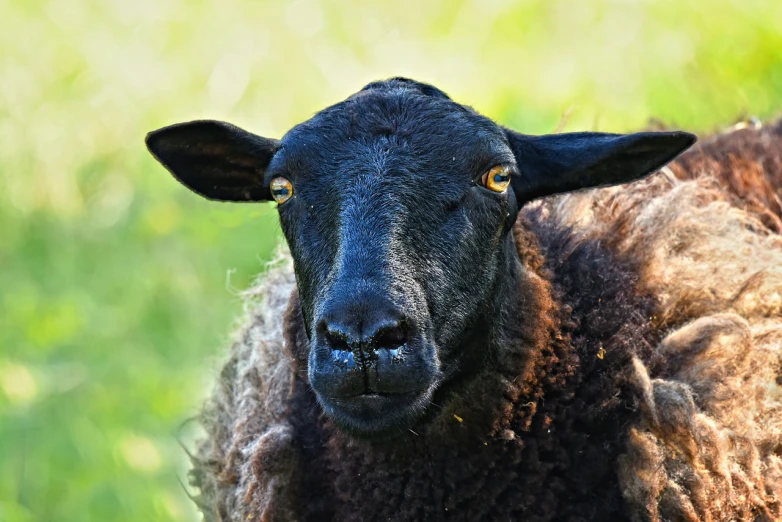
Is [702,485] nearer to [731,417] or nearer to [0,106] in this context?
[731,417]

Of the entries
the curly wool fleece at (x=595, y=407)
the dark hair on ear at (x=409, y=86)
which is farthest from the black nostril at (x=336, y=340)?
the dark hair on ear at (x=409, y=86)

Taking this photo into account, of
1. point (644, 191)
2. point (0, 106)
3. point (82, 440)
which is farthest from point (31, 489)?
point (0, 106)

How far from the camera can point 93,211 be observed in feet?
34.6

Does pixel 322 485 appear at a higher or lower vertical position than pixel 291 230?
lower

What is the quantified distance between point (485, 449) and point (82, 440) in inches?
154

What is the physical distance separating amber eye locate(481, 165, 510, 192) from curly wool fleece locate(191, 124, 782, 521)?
358 mm

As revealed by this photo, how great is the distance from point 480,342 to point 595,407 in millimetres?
492

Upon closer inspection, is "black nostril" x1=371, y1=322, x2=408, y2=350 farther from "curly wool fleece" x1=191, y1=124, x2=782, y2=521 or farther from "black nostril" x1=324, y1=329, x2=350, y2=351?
"curly wool fleece" x1=191, y1=124, x2=782, y2=521

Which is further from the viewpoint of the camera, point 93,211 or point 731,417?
point 93,211

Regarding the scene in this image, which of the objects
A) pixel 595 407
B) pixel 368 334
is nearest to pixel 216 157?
pixel 368 334

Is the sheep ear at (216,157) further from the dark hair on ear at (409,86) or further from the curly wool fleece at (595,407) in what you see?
the curly wool fleece at (595,407)

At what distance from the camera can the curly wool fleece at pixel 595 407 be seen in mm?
4145

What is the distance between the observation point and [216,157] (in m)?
4.81

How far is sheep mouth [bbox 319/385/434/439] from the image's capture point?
380cm
